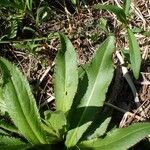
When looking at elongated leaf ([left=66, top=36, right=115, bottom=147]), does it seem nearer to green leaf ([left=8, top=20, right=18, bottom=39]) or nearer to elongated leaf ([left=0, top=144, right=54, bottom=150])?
elongated leaf ([left=0, top=144, right=54, bottom=150])

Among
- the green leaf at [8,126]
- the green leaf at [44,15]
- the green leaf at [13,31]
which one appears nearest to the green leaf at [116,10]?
the green leaf at [44,15]

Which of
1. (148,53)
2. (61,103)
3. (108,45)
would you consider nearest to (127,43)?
(148,53)

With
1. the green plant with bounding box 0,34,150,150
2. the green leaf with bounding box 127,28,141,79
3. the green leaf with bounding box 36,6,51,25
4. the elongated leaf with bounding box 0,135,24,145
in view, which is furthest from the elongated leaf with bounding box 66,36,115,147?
the green leaf with bounding box 36,6,51,25

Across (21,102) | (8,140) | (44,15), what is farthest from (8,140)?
(44,15)

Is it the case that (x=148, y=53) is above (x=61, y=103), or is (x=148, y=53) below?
above

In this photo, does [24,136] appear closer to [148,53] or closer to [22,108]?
[22,108]
